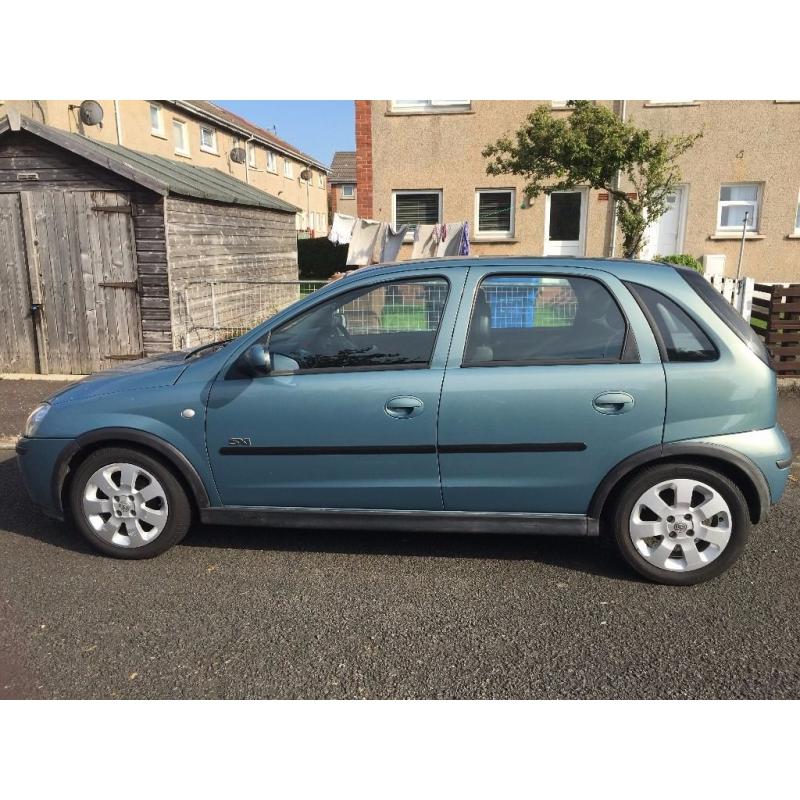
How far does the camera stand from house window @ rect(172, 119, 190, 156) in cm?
2136

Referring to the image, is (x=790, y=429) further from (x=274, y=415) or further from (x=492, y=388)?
(x=274, y=415)

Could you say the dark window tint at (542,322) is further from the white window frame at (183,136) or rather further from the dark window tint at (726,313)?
the white window frame at (183,136)

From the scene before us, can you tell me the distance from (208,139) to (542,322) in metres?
23.7

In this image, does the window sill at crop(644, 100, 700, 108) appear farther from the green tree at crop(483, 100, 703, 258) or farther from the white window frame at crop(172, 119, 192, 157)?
the white window frame at crop(172, 119, 192, 157)

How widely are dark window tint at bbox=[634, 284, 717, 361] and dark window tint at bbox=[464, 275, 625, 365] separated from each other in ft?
0.58

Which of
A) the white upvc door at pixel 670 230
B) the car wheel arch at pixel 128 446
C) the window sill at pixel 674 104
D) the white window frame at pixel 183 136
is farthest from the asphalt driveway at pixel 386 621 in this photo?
the white window frame at pixel 183 136

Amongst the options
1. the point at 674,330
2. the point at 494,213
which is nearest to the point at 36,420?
the point at 674,330

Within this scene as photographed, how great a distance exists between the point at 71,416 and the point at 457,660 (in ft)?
8.46

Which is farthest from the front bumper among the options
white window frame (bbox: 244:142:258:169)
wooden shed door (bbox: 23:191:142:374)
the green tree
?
white window frame (bbox: 244:142:258:169)

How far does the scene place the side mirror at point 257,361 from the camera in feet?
11.7

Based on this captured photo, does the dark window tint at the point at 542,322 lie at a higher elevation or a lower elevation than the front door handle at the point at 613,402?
higher

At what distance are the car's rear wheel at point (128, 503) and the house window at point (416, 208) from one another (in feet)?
43.4

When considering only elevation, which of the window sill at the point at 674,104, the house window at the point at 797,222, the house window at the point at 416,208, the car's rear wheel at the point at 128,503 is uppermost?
the window sill at the point at 674,104

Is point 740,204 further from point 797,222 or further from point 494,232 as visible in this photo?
point 494,232
